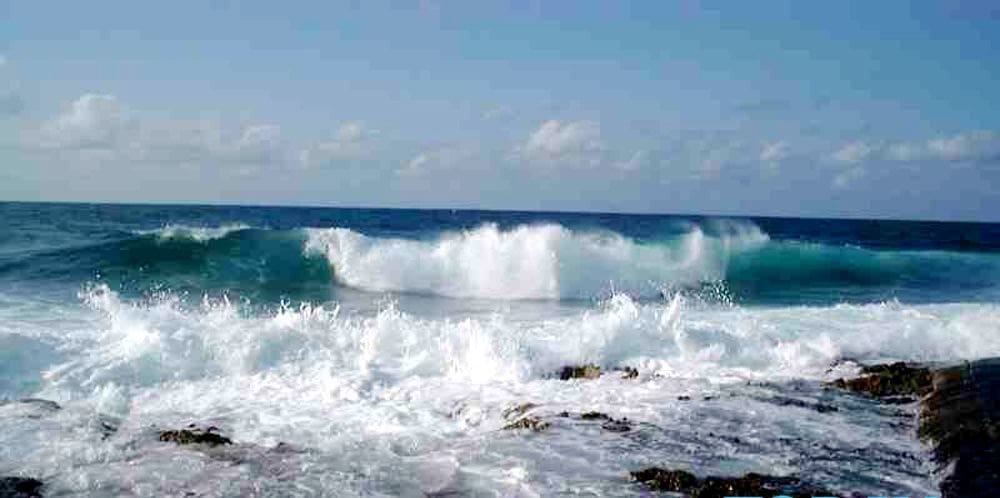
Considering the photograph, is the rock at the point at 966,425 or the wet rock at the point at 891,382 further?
the wet rock at the point at 891,382

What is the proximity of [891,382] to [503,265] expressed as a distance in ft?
41.4

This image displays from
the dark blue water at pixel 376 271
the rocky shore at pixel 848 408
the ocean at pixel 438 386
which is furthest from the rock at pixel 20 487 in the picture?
the dark blue water at pixel 376 271

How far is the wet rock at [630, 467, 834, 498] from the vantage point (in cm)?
597

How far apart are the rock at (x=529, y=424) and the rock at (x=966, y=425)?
3.45 meters

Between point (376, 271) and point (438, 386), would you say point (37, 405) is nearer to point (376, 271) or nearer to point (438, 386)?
point (438, 386)

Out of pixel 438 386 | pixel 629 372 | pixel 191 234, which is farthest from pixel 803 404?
pixel 191 234

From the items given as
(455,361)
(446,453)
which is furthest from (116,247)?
(446,453)

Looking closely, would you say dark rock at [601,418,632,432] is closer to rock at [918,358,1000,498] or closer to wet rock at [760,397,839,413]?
wet rock at [760,397,839,413]

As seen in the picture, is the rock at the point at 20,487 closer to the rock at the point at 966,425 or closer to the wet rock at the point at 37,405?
the wet rock at the point at 37,405

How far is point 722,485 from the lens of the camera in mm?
6105

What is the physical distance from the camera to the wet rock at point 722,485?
5969 mm

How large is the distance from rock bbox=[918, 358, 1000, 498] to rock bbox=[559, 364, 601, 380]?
3729 millimetres

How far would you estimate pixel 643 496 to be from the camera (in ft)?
19.4

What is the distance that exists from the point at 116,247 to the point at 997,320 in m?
22.5
